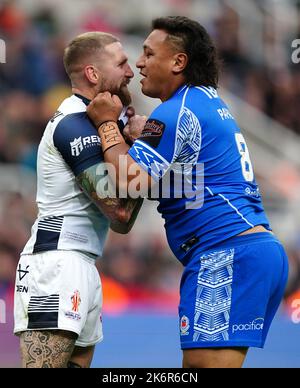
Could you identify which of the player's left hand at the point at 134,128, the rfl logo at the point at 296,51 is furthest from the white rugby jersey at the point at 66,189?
the rfl logo at the point at 296,51

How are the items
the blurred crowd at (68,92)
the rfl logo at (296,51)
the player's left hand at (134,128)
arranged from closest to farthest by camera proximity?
the player's left hand at (134,128), the blurred crowd at (68,92), the rfl logo at (296,51)

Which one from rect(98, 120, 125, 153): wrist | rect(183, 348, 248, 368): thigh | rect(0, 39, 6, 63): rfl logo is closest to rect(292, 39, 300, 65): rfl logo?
rect(0, 39, 6, 63): rfl logo

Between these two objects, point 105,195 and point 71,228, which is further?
point 71,228

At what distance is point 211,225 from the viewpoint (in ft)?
16.0

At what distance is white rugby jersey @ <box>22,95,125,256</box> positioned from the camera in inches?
199

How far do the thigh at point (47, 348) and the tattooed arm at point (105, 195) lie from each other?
0.67 meters

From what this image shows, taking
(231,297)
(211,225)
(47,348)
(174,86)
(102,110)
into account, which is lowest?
(47,348)

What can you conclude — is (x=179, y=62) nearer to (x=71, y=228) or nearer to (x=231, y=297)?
(x=71, y=228)

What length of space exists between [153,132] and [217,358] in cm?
120

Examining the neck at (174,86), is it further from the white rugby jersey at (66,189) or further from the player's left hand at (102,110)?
the white rugby jersey at (66,189)

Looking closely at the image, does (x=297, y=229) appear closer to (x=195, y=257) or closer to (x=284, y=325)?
(x=284, y=325)

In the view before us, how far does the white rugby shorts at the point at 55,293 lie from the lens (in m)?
4.97

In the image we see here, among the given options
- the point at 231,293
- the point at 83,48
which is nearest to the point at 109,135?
the point at 83,48
